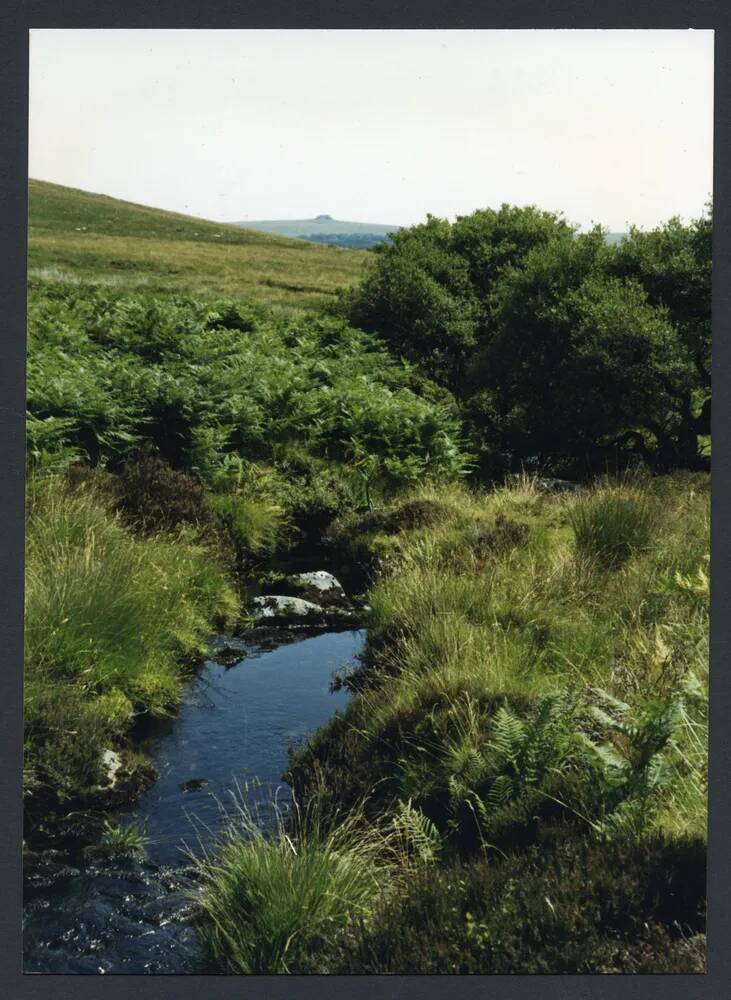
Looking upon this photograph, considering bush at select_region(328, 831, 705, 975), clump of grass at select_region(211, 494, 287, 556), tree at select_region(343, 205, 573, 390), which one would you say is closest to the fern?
bush at select_region(328, 831, 705, 975)

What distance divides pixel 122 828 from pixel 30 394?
6.03 meters

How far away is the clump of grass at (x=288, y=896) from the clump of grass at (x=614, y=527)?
170 inches

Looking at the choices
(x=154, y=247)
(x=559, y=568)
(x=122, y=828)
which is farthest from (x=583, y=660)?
(x=154, y=247)

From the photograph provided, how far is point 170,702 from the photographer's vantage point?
7309 mm

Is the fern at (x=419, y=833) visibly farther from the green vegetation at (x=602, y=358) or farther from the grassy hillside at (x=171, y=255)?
the grassy hillside at (x=171, y=255)

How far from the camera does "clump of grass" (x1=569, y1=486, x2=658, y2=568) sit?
880 centimetres

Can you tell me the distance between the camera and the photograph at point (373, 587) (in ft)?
14.9

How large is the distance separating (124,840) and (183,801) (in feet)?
1.61

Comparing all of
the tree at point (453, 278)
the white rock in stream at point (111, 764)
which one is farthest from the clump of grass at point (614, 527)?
→ the tree at point (453, 278)

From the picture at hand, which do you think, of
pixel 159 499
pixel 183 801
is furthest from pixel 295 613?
pixel 183 801

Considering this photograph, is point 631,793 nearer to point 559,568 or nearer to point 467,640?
point 467,640

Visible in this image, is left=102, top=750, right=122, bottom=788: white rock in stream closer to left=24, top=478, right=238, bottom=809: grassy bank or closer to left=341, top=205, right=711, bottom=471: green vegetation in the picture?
left=24, top=478, right=238, bottom=809: grassy bank

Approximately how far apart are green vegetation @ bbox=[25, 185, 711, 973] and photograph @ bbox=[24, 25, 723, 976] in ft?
0.10

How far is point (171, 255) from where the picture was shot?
3397 centimetres
